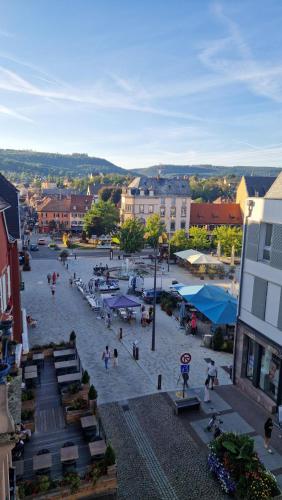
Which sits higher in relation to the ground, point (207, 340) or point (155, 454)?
point (207, 340)

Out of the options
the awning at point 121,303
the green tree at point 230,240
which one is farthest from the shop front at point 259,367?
the green tree at point 230,240

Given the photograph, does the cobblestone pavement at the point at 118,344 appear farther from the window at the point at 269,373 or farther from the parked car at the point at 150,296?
the parked car at the point at 150,296

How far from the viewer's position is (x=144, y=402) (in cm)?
1598

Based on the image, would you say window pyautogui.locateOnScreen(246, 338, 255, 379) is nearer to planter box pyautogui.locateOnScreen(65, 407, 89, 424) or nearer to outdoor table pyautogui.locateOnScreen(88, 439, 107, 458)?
planter box pyautogui.locateOnScreen(65, 407, 89, 424)

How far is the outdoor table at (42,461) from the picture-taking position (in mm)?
10820

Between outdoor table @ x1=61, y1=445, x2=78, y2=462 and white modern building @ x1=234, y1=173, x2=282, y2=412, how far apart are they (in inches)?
334

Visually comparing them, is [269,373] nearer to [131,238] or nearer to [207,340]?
[207,340]

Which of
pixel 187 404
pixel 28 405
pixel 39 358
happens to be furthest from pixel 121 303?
pixel 28 405

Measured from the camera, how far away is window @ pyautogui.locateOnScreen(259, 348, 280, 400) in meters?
15.3

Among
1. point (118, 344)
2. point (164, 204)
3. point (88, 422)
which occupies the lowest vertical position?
point (118, 344)

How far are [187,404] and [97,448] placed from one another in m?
4.83

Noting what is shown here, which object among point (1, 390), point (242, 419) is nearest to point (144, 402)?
point (242, 419)

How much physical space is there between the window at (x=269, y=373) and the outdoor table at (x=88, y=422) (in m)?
7.68

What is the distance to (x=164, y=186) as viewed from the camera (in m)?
70.6
